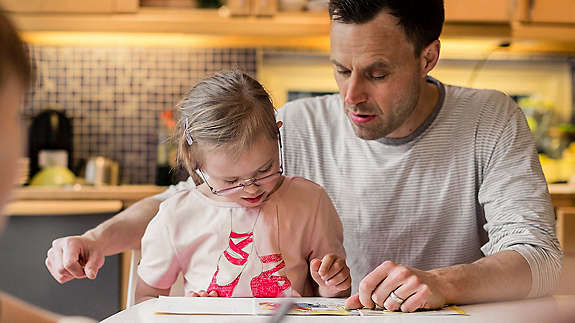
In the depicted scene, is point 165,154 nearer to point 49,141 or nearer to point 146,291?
point 49,141

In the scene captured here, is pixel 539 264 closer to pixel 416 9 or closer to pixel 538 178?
pixel 538 178

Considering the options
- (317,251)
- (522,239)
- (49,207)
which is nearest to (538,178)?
(522,239)

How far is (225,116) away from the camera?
1.24 m

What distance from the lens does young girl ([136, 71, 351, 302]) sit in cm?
124

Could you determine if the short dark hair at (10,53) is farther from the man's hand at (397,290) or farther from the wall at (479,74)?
the wall at (479,74)

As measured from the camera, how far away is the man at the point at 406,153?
4.96 ft

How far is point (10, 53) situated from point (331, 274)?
29.7 inches

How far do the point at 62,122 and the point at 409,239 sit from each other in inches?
83.2

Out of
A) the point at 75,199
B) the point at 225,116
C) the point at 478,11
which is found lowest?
the point at 75,199

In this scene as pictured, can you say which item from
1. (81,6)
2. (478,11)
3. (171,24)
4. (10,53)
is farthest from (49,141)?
(10,53)

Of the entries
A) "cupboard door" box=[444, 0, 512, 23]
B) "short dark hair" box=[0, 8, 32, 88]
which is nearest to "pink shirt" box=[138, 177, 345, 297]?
"short dark hair" box=[0, 8, 32, 88]

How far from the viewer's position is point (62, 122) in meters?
3.24

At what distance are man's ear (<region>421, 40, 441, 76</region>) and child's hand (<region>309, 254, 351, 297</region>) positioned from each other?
633 millimetres

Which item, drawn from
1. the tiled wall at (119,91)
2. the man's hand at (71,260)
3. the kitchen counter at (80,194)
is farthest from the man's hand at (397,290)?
the tiled wall at (119,91)
